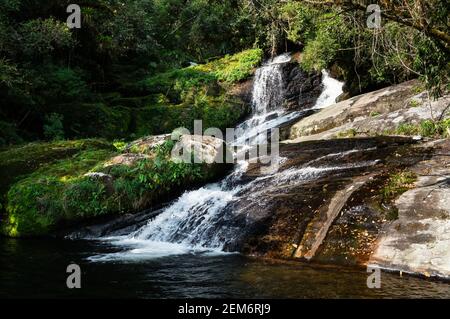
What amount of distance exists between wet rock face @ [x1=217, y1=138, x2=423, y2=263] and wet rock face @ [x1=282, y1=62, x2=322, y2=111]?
7216 mm

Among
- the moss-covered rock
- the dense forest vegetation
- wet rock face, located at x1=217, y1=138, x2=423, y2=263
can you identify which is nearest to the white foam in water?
wet rock face, located at x1=217, y1=138, x2=423, y2=263

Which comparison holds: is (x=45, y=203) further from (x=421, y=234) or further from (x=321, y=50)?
(x=321, y=50)

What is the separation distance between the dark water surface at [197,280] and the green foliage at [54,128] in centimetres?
835

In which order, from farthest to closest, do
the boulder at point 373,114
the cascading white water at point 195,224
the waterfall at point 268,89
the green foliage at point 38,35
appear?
the waterfall at point 268,89
the green foliage at point 38,35
the boulder at point 373,114
the cascading white water at point 195,224

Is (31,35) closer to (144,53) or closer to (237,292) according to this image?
(144,53)

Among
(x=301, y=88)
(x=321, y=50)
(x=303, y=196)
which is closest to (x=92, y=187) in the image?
(x=303, y=196)

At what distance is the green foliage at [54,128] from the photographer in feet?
50.7

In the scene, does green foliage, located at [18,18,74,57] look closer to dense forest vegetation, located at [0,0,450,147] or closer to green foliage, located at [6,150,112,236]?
dense forest vegetation, located at [0,0,450,147]

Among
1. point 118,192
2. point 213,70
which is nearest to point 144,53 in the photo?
point 213,70

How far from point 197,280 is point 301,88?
13.9 m

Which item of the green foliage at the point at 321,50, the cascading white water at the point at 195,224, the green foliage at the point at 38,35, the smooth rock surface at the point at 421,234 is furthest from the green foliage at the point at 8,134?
the smooth rock surface at the point at 421,234

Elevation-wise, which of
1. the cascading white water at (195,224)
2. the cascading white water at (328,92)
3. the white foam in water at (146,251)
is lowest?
the white foam in water at (146,251)

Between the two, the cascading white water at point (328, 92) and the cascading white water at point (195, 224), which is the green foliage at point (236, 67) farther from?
the cascading white water at point (195, 224)

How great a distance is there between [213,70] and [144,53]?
4.17 m
